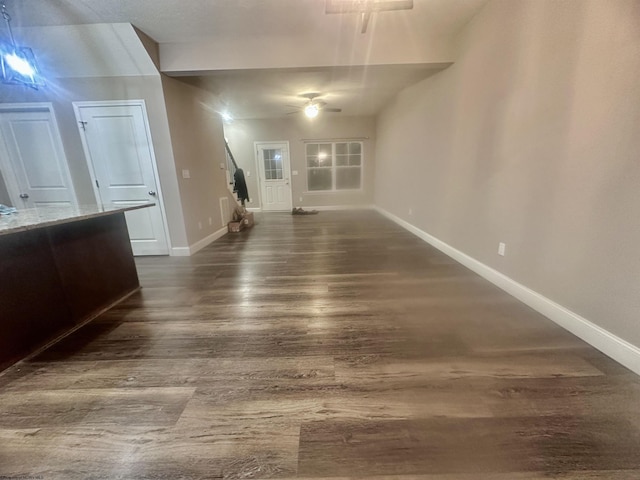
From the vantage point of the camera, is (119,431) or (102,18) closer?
(119,431)

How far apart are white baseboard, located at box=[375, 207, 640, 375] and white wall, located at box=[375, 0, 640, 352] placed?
0.04 metres

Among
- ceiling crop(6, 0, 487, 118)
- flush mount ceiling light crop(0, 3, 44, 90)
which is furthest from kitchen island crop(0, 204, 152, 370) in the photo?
ceiling crop(6, 0, 487, 118)

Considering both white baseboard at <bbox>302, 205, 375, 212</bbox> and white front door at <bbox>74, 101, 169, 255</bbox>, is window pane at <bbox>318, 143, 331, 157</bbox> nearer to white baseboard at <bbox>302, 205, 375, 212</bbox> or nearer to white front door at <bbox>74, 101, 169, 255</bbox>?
white baseboard at <bbox>302, 205, 375, 212</bbox>

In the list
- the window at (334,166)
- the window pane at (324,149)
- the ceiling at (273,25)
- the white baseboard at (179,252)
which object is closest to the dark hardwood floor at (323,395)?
the white baseboard at (179,252)

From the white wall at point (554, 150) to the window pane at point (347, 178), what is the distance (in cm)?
478

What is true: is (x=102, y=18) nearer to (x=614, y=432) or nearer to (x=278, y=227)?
(x=278, y=227)

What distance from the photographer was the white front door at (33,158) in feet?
11.5

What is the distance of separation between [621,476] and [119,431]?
84.5 inches

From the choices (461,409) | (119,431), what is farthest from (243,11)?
(461,409)

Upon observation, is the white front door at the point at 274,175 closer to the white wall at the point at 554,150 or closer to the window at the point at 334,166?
the window at the point at 334,166

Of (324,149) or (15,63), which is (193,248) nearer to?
(15,63)

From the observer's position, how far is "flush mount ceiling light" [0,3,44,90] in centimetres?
250

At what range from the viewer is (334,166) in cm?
820

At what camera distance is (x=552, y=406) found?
1301 millimetres
